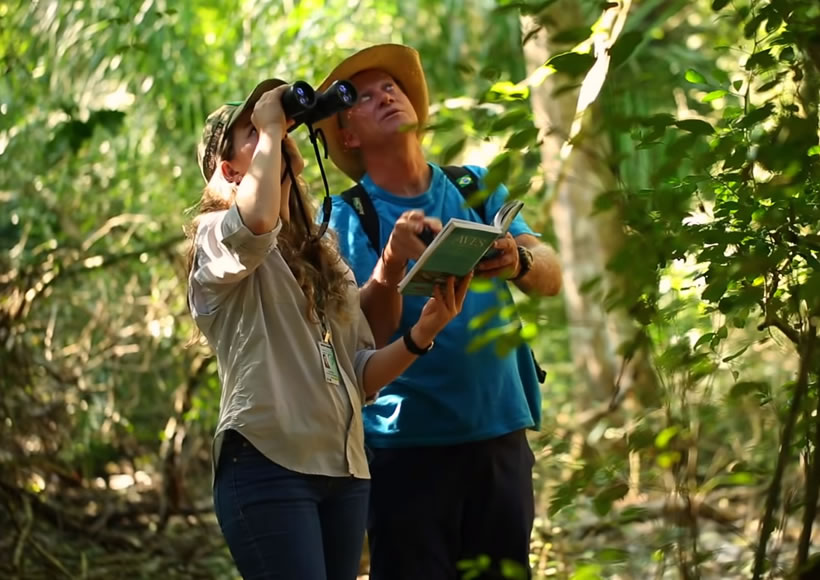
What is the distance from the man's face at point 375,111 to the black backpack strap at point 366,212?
13 centimetres

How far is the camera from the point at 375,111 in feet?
9.23

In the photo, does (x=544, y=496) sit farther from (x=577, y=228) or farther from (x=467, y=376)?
(x=467, y=376)

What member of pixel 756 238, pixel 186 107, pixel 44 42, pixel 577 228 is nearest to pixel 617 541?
pixel 577 228

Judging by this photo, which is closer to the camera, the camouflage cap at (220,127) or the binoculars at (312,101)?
the binoculars at (312,101)

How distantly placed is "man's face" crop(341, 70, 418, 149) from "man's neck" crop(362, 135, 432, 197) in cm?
3

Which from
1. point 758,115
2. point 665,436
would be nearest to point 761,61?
point 758,115

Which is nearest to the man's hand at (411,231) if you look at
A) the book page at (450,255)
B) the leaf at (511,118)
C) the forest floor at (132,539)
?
the book page at (450,255)

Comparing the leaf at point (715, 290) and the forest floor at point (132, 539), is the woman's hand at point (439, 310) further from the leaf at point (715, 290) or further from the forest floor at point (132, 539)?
the forest floor at point (132, 539)

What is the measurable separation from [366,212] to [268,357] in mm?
589

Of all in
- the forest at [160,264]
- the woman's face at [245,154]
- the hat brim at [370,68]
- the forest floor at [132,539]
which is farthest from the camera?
the forest at [160,264]

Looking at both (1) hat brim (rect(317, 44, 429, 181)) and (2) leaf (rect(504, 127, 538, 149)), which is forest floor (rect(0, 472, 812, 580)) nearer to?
(1) hat brim (rect(317, 44, 429, 181))

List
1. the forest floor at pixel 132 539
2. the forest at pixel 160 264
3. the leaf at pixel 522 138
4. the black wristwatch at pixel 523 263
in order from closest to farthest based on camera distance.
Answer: the leaf at pixel 522 138 < the black wristwatch at pixel 523 263 < the forest floor at pixel 132 539 < the forest at pixel 160 264

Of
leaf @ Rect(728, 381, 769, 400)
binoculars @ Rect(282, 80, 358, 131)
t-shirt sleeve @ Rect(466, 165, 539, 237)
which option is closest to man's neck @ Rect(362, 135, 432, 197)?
t-shirt sleeve @ Rect(466, 165, 539, 237)

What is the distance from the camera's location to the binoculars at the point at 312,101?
2.30 meters
